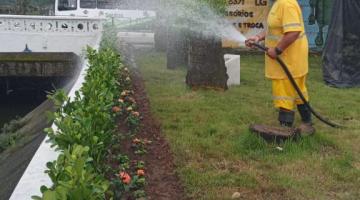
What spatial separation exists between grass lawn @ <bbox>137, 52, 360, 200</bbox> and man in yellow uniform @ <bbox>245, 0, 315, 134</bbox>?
454mm

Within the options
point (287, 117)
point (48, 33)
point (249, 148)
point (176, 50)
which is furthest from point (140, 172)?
point (48, 33)

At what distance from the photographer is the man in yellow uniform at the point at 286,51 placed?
5.66m

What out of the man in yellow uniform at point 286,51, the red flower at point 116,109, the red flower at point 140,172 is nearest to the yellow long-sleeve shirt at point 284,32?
the man in yellow uniform at point 286,51

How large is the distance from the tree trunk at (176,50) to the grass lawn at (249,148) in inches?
82.4

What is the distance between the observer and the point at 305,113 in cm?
627

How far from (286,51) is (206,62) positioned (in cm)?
255

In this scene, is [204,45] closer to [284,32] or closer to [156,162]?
[284,32]

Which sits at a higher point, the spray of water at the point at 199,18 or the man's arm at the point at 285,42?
the spray of water at the point at 199,18

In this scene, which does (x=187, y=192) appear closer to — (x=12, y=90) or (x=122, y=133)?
(x=122, y=133)

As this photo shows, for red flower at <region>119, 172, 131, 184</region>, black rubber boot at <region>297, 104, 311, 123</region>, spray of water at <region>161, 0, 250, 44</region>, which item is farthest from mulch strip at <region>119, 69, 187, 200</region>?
spray of water at <region>161, 0, 250, 44</region>

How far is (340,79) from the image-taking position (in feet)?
32.8

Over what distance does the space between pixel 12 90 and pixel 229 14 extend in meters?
5.64

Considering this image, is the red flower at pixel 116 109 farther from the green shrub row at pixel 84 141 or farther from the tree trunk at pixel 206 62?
the tree trunk at pixel 206 62

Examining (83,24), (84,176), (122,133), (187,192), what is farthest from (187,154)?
(83,24)
